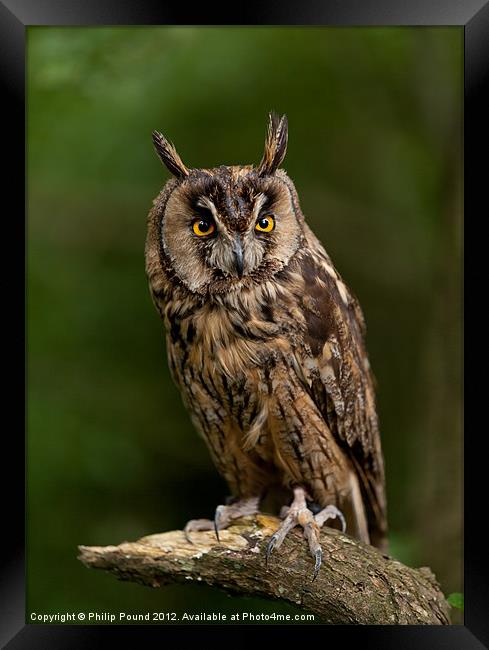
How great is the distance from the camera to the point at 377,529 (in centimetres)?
248

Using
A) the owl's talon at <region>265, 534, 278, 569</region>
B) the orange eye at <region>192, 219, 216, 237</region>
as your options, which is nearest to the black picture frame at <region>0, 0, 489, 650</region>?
the owl's talon at <region>265, 534, 278, 569</region>

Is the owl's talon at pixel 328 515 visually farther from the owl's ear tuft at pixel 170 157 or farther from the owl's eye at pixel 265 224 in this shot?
the owl's ear tuft at pixel 170 157

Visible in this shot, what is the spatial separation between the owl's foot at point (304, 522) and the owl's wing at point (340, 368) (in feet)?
0.65

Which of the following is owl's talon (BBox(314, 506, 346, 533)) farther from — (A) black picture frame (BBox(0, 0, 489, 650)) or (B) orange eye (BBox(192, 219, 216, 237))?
(B) orange eye (BBox(192, 219, 216, 237))

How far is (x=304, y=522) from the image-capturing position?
2082 millimetres

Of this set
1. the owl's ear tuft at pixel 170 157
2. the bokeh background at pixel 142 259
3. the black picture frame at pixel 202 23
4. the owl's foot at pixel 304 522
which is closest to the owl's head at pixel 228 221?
the owl's ear tuft at pixel 170 157

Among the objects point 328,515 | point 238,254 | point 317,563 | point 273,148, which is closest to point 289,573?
point 317,563

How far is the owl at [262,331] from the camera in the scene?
1.89 m

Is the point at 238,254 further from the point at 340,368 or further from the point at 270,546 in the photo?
the point at 270,546

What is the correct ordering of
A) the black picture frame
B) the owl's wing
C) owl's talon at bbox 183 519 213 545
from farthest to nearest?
owl's talon at bbox 183 519 213 545 < the owl's wing < the black picture frame

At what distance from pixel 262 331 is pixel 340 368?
30 cm

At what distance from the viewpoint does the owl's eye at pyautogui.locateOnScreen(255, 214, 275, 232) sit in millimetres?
1883
